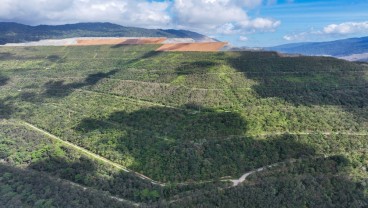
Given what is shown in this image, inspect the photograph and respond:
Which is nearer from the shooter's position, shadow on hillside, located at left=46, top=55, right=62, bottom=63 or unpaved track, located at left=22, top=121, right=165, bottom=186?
unpaved track, located at left=22, top=121, right=165, bottom=186

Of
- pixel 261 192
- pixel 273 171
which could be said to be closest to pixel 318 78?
pixel 273 171

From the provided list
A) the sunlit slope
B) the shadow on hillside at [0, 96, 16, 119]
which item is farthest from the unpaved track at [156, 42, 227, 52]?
the shadow on hillside at [0, 96, 16, 119]

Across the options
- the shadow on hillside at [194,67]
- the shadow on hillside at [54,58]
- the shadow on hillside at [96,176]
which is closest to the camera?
the shadow on hillside at [96,176]

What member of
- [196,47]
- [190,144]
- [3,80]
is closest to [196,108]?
[190,144]

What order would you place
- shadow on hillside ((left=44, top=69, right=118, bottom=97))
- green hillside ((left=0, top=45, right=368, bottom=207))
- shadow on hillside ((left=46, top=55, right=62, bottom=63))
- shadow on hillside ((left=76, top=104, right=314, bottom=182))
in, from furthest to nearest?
1. shadow on hillside ((left=46, top=55, right=62, bottom=63))
2. shadow on hillside ((left=44, top=69, right=118, bottom=97))
3. shadow on hillside ((left=76, top=104, right=314, bottom=182))
4. green hillside ((left=0, top=45, right=368, bottom=207))

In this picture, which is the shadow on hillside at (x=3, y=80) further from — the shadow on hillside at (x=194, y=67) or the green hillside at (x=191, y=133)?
the shadow on hillside at (x=194, y=67)

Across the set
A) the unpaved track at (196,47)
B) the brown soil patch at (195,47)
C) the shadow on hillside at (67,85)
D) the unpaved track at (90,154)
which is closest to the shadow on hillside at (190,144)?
the unpaved track at (90,154)

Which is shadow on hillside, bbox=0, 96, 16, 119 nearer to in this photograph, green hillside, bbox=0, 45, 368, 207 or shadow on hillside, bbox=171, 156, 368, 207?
green hillside, bbox=0, 45, 368, 207

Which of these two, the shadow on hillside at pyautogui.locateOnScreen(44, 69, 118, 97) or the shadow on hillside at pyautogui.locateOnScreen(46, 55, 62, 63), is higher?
the shadow on hillside at pyautogui.locateOnScreen(46, 55, 62, 63)
